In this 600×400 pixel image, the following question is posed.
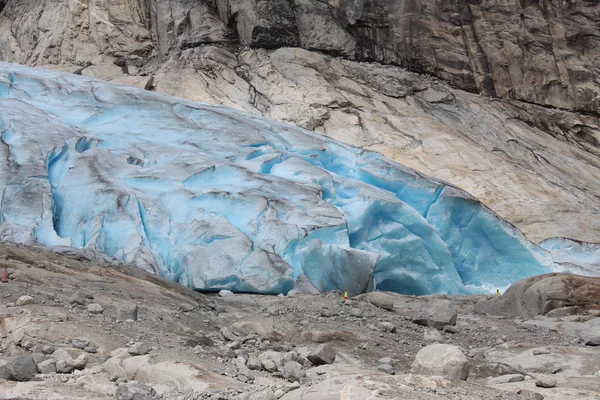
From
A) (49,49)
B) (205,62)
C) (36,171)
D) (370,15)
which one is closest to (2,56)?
(49,49)

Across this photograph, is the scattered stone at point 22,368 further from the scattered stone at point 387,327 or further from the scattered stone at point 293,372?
the scattered stone at point 387,327

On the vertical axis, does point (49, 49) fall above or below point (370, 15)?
below

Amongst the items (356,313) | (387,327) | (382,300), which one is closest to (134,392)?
(387,327)

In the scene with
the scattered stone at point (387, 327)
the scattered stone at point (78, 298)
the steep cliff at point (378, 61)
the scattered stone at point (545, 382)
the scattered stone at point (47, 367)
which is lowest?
the steep cliff at point (378, 61)

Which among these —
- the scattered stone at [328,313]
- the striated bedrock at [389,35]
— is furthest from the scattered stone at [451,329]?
the striated bedrock at [389,35]

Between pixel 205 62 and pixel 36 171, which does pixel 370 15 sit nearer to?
pixel 205 62
